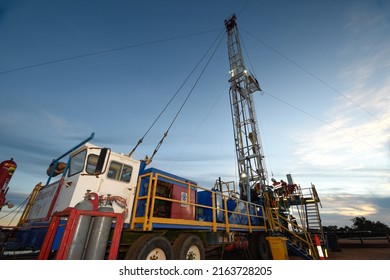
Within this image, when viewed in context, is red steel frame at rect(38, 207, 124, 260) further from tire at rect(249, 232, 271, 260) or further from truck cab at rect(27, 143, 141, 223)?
tire at rect(249, 232, 271, 260)

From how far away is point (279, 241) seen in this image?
9500 millimetres

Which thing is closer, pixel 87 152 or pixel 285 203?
pixel 87 152

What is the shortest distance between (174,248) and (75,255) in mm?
2960

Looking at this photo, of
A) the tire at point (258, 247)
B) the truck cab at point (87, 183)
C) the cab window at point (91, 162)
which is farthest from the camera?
the tire at point (258, 247)

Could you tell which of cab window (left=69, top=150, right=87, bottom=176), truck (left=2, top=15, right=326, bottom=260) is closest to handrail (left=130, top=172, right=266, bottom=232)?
truck (left=2, top=15, right=326, bottom=260)

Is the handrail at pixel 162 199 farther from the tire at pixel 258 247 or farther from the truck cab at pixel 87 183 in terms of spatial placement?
the tire at pixel 258 247

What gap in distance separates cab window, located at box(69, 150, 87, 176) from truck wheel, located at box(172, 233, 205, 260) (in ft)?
12.7

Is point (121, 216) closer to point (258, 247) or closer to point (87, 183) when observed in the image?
point (87, 183)

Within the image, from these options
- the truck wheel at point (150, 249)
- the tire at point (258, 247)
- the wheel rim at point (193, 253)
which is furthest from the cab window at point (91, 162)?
the tire at point (258, 247)

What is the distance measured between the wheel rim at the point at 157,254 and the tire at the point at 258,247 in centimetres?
694

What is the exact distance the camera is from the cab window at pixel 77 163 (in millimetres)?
6398

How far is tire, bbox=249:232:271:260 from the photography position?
35.2ft
